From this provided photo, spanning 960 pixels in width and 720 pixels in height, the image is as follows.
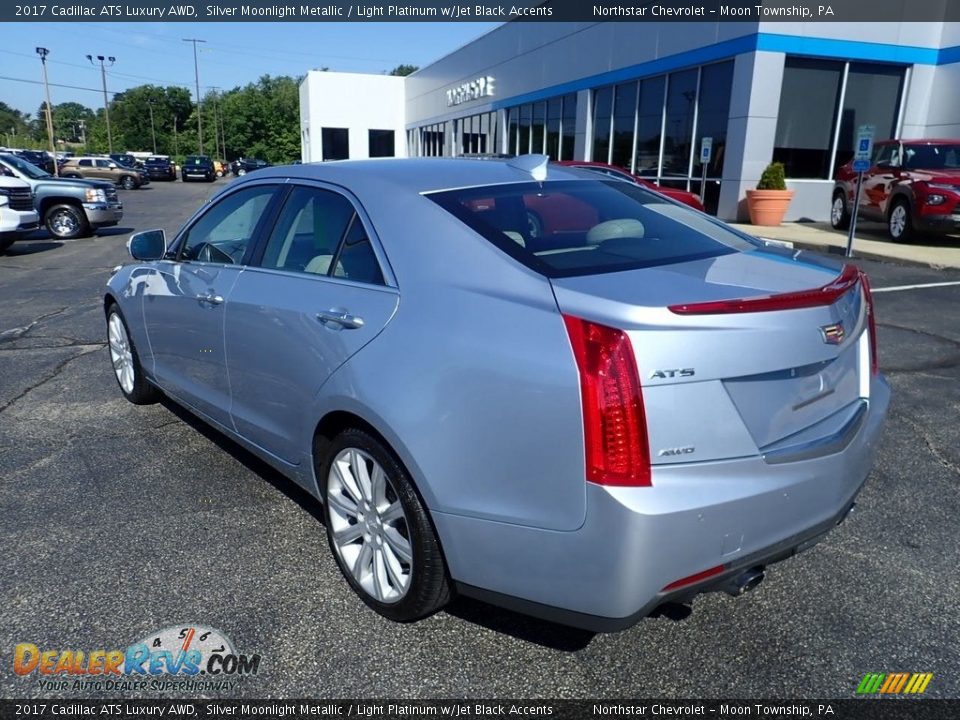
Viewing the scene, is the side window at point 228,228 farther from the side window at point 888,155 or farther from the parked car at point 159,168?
the parked car at point 159,168

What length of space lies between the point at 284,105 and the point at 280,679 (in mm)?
99130

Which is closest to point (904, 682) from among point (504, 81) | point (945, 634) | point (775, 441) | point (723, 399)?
point (945, 634)

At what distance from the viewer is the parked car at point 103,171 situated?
1563 inches

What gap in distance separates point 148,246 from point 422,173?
219cm

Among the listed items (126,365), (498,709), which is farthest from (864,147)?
(498,709)

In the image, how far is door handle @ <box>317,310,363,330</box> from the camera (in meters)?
2.71

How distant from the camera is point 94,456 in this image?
4316mm

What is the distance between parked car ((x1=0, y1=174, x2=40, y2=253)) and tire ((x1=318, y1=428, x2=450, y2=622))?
13.8 meters

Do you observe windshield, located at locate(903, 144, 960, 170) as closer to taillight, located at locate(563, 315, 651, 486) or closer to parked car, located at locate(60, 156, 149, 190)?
taillight, located at locate(563, 315, 651, 486)

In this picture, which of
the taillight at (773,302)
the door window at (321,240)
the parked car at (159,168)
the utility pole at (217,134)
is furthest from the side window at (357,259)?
the utility pole at (217,134)

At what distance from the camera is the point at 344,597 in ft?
9.66

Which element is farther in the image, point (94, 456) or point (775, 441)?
point (94, 456)

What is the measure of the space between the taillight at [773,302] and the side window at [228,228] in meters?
2.30

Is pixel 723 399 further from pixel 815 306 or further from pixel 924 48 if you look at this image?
pixel 924 48
